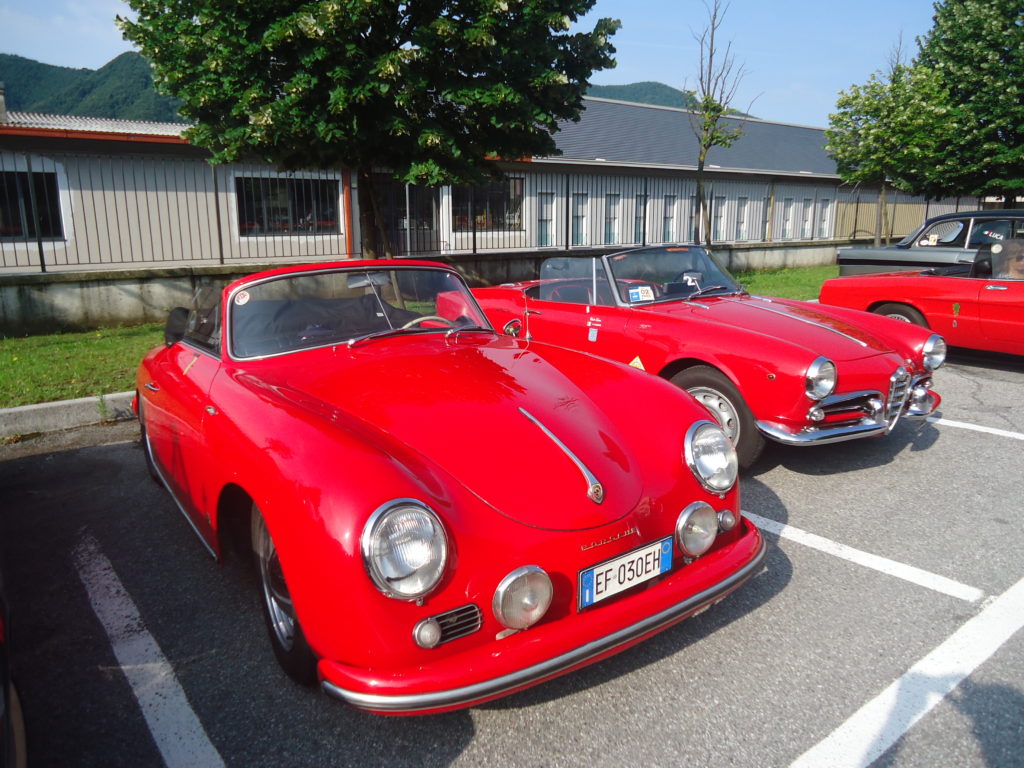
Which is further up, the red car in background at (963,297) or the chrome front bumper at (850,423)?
the red car in background at (963,297)

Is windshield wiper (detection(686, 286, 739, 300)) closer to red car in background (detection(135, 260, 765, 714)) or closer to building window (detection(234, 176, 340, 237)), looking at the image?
red car in background (detection(135, 260, 765, 714))

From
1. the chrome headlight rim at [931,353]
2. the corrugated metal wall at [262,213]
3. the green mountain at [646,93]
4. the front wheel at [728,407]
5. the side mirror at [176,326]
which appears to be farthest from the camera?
the green mountain at [646,93]

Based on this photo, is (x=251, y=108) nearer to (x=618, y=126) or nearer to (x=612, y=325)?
(x=612, y=325)

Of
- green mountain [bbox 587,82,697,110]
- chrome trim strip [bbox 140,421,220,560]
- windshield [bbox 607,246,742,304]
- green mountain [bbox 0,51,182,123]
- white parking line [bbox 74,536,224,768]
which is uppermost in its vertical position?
green mountain [bbox 587,82,697,110]

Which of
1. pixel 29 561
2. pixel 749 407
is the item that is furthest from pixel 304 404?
pixel 749 407

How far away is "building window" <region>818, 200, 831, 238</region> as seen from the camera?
28.4 meters

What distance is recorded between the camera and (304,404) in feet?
9.06

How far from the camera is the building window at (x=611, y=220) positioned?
19.2 m

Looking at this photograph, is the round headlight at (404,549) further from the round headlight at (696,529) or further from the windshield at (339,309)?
the windshield at (339,309)

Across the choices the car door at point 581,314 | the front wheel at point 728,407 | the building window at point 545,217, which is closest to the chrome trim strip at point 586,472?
the front wheel at point 728,407

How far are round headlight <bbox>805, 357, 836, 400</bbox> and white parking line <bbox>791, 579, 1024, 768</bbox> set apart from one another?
56.5 inches

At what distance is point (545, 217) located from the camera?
1938cm

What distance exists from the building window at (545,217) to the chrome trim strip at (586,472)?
1636 centimetres

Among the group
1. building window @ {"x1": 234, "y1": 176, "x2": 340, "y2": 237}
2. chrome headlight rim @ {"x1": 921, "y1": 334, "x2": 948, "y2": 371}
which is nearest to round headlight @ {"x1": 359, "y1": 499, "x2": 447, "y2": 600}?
chrome headlight rim @ {"x1": 921, "y1": 334, "x2": 948, "y2": 371}
